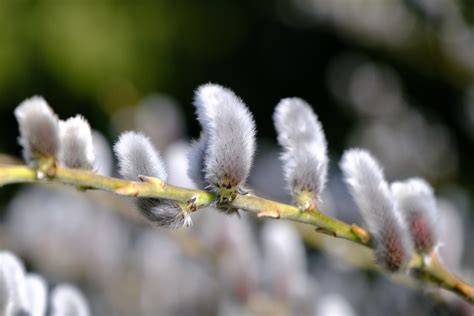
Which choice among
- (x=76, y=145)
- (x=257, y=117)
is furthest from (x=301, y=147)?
(x=257, y=117)

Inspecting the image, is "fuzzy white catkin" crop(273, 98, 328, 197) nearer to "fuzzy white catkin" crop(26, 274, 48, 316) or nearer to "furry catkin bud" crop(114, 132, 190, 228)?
"furry catkin bud" crop(114, 132, 190, 228)

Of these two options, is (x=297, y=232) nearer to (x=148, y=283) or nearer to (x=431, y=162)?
(x=148, y=283)

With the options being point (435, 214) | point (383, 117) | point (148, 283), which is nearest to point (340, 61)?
point (383, 117)

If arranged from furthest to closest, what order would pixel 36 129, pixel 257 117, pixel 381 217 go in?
pixel 257 117, pixel 381 217, pixel 36 129

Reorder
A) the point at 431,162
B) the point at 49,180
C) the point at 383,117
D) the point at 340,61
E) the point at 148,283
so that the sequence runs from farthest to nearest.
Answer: the point at 340,61 → the point at 383,117 → the point at 431,162 → the point at 148,283 → the point at 49,180

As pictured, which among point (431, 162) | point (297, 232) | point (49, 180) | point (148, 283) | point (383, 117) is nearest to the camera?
point (49, 180)

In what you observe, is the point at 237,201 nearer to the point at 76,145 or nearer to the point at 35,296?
the point at 76,145
